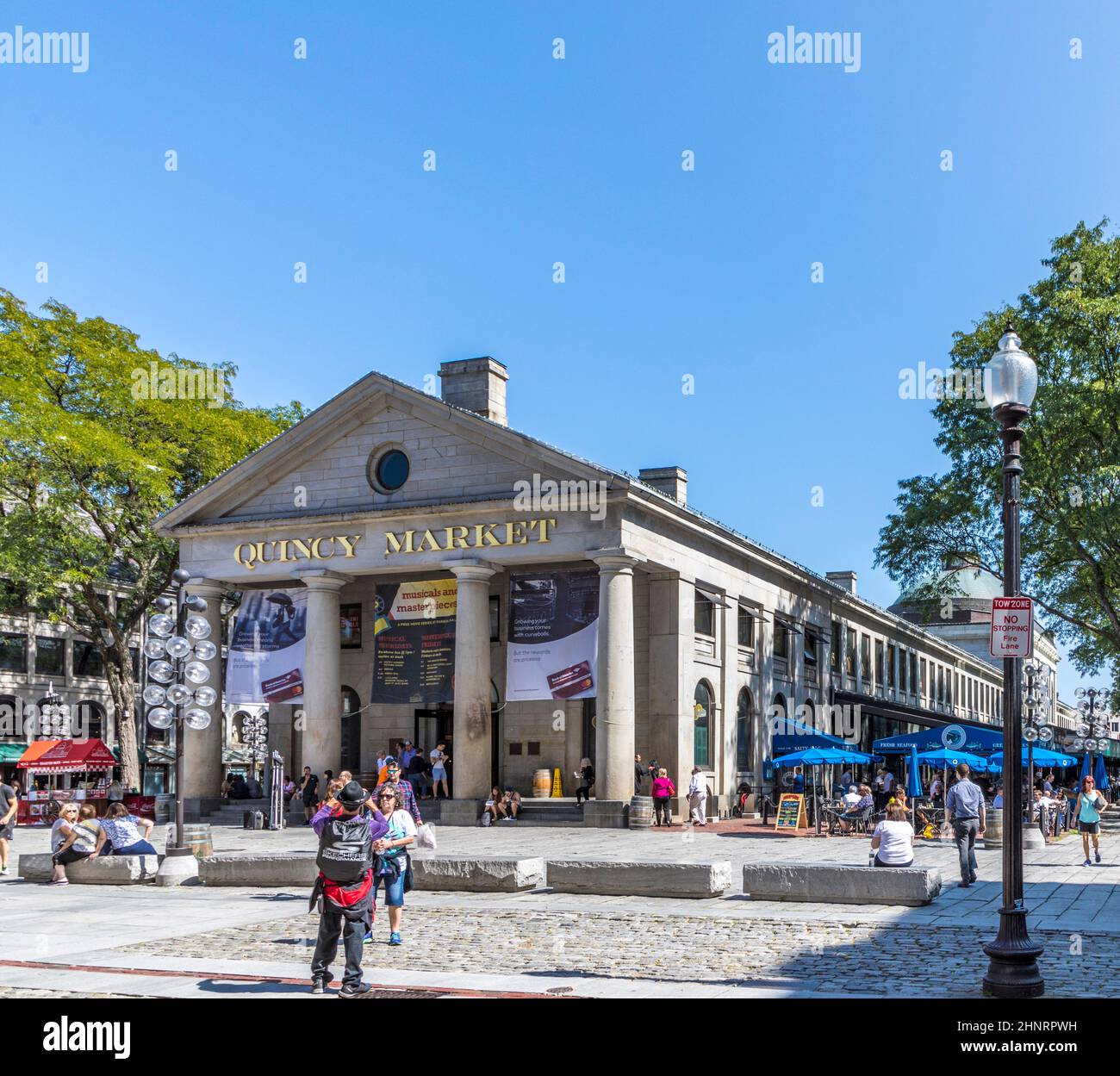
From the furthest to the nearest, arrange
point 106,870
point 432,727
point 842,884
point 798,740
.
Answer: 1. point 432,727
2. point 798,740
3. point 106,870
4. point 842,884

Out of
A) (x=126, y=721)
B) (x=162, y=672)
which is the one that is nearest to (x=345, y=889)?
(x=162, y=672)

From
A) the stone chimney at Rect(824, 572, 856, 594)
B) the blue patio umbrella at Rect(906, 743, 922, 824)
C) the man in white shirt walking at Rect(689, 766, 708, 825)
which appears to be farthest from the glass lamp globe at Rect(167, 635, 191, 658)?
the stone chimney at Rect(824, 572, 856, 594)

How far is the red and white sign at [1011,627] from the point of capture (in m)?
11.7

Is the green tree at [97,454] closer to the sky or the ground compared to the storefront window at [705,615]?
closer to the sky

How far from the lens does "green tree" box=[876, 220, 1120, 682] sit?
39.5 meters

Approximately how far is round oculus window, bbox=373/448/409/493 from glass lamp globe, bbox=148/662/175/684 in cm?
1701

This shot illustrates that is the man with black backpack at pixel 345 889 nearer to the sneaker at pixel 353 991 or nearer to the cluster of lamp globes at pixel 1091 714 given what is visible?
the sneaker at pixel 353 991

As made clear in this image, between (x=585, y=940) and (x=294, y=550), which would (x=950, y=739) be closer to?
(x=294, y=550)

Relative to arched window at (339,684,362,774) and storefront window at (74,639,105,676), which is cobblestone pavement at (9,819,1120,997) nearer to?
arched window at (339,684,362,774)

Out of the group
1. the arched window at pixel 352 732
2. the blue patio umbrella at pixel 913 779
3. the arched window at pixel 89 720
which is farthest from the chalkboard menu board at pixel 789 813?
the arched window at pixel 89 720

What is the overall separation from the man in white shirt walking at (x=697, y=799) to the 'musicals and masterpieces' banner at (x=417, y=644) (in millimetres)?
7199

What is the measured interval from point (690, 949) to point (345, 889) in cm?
413

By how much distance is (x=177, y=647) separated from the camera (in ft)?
75.0
